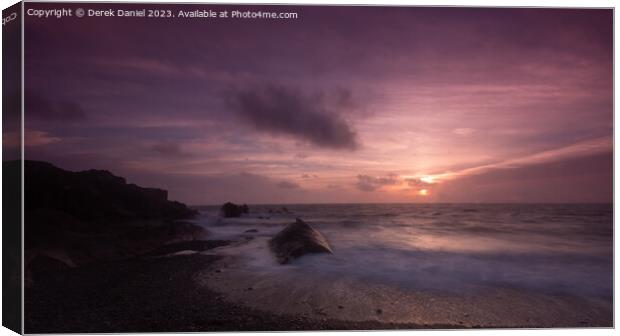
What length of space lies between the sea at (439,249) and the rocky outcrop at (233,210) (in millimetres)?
71

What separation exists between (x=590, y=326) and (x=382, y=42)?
3.68 m

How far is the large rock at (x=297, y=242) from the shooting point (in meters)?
Result: 5.50

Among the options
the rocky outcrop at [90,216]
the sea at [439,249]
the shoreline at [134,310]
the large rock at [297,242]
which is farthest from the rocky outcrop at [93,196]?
the large rock at [297,242]

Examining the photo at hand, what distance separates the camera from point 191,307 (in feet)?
16.6

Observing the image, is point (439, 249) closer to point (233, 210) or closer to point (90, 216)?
point (233, 210)

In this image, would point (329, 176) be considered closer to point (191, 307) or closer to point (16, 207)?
point (191, 307)

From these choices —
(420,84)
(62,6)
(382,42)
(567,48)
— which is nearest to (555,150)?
(567,48)

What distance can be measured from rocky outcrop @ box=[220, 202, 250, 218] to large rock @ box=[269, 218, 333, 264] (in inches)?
18.7

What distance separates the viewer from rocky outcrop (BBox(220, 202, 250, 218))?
17.9ft

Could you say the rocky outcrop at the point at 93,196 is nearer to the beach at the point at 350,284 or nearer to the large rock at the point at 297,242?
the beach at the point at 350,284

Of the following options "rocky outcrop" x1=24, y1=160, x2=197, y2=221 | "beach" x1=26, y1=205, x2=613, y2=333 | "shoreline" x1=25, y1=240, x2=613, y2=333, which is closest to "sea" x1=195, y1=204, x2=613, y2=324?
"beach" x1=26, y1=205, x2=613, y2=333

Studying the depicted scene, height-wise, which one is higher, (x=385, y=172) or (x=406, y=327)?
(x=385, y=172)

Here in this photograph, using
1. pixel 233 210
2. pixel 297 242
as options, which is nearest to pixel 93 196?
pixel 233 210

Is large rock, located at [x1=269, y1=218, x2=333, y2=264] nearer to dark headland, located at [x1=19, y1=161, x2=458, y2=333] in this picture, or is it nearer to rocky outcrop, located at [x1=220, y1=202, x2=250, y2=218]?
rocky outcrop, located at [x1=220, y1=202, x2=250, y2=218]
